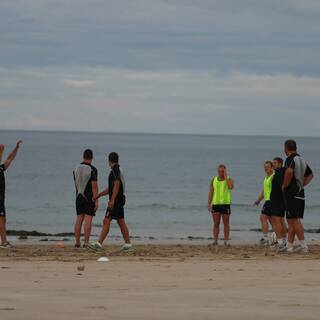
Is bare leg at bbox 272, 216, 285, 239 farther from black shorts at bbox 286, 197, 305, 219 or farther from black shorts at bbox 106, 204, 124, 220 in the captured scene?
black shorts at bbox 106, 204, 124, 220

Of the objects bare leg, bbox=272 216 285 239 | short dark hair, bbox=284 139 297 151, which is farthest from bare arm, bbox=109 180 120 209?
bare leg, bbox=272 216 285 239

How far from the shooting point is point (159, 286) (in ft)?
33.1

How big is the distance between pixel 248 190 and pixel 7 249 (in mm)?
41239

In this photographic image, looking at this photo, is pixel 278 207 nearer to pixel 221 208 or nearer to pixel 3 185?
pixel 221 208

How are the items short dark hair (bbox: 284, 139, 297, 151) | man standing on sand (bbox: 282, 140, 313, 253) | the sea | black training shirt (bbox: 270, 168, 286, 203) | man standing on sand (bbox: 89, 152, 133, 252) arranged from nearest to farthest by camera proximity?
1. short dark hair (bbox: 284, 139, 297, 151)
2. man standing on sand (bbox: 282, 140, 313, 253)
3. man standing on sand (bbox: 89, 152, 133, 252)
4. black training shirt (bbox: 270, 168, 286, 203)
5. the sea

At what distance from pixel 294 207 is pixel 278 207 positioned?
3.71ft

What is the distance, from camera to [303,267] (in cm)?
1227

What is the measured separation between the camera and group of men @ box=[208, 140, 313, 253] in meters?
14.3

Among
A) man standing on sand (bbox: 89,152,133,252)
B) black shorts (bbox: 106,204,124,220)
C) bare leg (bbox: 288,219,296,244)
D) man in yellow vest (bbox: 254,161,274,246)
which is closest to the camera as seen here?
bare leg (bbox: 288,219,296,244)

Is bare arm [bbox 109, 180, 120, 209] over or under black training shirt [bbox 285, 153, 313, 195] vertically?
under

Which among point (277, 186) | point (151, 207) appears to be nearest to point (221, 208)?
point (277, 186)

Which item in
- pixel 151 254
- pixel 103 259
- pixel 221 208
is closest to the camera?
pixel 103 259

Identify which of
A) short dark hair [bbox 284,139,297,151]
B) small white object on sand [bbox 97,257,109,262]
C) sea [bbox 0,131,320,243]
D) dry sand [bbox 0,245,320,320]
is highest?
short dark hair [bbox 284,139,297,151]

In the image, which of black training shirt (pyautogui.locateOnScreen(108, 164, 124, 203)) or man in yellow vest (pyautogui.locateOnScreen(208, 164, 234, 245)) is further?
man in yellow vest (pyautogui.locateOnScreen(208, 164, 234, 245))
